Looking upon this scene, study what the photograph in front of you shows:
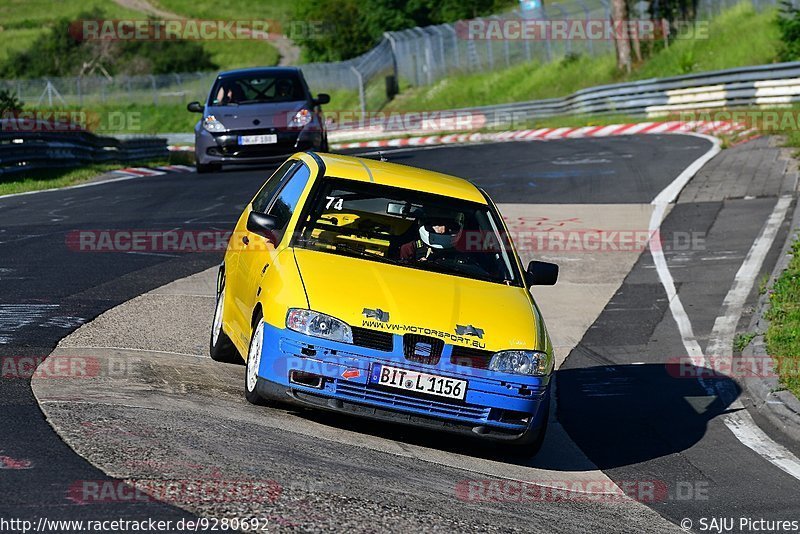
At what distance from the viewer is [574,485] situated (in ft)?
24.7

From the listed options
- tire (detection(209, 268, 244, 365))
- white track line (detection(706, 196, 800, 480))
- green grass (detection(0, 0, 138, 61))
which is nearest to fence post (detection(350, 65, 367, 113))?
green grass (detection(0, 0, 138, 61))

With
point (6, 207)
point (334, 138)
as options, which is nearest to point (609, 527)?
point (6, 207)

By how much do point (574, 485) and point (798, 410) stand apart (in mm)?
2508

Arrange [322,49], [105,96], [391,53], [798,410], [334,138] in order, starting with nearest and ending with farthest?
[798,410], [334,138], [391,53], [105,96], [322,49]

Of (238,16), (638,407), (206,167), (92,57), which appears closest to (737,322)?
(638,407)

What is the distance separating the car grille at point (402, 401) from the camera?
7273 mm

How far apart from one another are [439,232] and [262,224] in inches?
46.7

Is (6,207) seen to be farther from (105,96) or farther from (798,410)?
(105,96)

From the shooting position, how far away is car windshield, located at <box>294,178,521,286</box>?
8383mm

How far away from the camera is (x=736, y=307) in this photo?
504 inches

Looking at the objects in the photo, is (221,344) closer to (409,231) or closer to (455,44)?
(409,231)

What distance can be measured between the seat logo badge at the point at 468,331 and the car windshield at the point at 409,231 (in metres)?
0.86

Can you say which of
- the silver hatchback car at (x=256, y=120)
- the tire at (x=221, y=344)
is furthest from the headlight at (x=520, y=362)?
the silver hatchback car at (x=256, y=120)

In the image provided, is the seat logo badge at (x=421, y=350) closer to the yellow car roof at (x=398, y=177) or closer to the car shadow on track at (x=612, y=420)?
the car shadow on track at (x=612, y=420)
